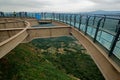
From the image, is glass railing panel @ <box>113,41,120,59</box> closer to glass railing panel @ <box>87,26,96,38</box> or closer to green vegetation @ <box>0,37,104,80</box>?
glass railing panel @ <box>87,26,96,38</box>

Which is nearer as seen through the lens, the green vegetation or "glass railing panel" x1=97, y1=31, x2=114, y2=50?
"glass railing panel" x1=97, y1=31, x2=114, y2=50

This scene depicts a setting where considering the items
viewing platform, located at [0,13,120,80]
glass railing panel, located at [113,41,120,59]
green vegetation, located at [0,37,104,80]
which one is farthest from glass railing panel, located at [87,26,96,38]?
green vegetation, located at [0,37,104,80]

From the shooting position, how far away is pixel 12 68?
28359 mm

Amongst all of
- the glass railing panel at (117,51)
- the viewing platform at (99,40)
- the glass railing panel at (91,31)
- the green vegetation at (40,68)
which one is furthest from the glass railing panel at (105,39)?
the green vegetation at (40,68)

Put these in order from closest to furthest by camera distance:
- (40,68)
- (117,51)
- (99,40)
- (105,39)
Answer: (117,51) < (105,39) < (99,40) < (40,68)

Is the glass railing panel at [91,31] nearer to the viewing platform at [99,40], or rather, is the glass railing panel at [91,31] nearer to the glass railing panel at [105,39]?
the viewing platform at [99,40]

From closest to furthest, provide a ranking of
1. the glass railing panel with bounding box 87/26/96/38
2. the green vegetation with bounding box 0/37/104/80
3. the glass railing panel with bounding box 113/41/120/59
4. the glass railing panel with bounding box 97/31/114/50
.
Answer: the glass railing panel with bounding box 113/41/120/59, the glass railing panel with bounding box 97/31/114/50, the glass railing panel with bounding box 87/26/96/38, the green vegetation with bounding box 0/37/104/80

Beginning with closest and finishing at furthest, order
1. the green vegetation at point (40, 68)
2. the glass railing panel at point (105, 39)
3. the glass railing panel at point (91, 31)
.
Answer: the glass railing panel at point (105, 39)
the glass railing panel at point (91, 31)
the green vegetation at point (40, 68)

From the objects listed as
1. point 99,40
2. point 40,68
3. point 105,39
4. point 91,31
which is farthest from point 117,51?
point 40,68

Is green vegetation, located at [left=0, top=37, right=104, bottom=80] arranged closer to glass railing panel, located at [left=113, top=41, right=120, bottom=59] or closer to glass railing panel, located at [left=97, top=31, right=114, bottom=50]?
glass railing panel, located at [left=97, top=31, right=114, bottom=50]

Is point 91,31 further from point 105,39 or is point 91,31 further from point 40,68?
point 40,68

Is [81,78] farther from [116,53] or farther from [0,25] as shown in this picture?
[116,53]

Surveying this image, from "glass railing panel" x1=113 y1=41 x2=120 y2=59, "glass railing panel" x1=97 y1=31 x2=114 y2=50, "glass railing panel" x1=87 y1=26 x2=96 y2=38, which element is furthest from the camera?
"glass railing panel" x1=87 y1=26 x2=96 y2=38

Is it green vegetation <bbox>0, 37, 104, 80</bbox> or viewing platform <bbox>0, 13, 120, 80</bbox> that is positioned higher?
viewing platform <bbox>0, 13, 120, 80</bbox>
